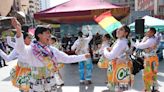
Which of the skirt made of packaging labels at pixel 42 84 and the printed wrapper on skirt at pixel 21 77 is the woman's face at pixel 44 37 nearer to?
the skirt made of packaging labels at pixel 42 84

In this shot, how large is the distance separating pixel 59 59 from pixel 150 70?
3.49m

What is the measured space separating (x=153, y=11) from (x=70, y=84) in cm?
5120

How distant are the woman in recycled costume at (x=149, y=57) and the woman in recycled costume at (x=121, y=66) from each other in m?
1.32

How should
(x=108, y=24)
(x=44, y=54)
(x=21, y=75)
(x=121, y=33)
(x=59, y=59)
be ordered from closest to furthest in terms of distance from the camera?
(x=44, y=54) < (x=59, y=59) < (x=108, y=24) < (x=121, y=33) < (x=21, y=75)

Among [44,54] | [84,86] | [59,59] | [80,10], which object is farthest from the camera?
[80,10]

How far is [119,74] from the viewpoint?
5.52 meters

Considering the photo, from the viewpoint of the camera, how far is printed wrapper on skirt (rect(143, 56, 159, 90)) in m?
7.08

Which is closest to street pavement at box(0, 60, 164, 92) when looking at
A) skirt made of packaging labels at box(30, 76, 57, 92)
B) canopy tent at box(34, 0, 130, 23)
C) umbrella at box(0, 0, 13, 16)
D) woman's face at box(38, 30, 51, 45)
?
canopy tent at box(34, 0, 130, 23)

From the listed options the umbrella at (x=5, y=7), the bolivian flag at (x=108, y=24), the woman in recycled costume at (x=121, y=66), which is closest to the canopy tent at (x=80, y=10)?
the woman in recycled costume at (x=121, y=66)

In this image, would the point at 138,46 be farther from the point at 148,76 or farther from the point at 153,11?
the point at 153,11

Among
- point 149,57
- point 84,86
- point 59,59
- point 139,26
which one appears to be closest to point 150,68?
point 149,57

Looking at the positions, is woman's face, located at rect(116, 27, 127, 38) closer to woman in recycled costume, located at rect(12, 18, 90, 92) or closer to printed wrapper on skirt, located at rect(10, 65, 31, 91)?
woman in recycled costume, located at rect(12, 18, 90, 92)

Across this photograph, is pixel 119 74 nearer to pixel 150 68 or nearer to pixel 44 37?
pixel 150 68

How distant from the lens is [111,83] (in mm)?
5598
